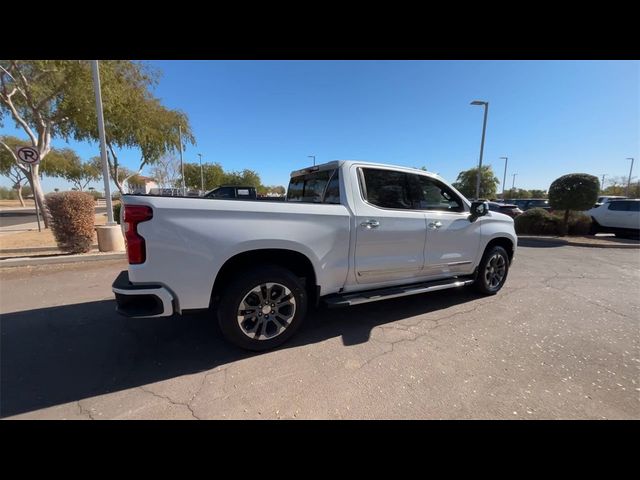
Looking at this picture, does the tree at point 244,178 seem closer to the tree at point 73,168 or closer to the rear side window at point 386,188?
the tree at point 73,168

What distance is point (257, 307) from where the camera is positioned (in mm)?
2760

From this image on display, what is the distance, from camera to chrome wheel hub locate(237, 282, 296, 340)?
271cm

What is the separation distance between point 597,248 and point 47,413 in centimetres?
1436

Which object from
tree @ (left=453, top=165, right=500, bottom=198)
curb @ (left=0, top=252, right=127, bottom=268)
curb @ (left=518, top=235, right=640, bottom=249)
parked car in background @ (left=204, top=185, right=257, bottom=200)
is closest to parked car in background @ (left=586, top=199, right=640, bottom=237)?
curb @ (left=518, top=235, right=640, bottom=249)

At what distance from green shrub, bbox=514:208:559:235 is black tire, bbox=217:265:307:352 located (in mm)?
13382

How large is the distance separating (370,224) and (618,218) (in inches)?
606

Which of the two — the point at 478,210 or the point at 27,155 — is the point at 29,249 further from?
the point at 478,210

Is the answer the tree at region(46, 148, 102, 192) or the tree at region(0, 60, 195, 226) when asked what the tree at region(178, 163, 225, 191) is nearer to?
the tree at region(46, 148, 102, 192)

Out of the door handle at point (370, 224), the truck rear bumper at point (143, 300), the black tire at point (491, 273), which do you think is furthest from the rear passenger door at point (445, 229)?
the truck rear bumper at point (143, 300)

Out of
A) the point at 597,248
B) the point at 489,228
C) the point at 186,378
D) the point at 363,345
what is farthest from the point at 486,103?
the point at 186,378

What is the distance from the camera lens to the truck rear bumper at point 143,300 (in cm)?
231

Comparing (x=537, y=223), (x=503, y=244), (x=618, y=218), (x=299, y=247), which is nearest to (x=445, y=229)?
(x=503, y=244)
